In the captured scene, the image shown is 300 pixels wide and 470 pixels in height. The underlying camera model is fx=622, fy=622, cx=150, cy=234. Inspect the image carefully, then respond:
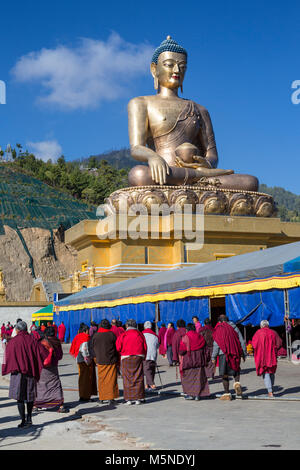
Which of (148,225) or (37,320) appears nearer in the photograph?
(148,225)

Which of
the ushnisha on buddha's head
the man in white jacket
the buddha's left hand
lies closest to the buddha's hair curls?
the ushnisha on buddha's head

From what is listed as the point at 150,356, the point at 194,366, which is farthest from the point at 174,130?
the point at 194,366

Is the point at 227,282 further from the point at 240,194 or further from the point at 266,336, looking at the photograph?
the point at 240,194

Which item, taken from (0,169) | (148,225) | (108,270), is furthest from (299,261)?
(0,169)

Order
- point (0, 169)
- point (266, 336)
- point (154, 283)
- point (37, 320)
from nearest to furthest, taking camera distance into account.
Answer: point (266, 336)
point (154, 283)
point (37, 320)
point (0, 169)

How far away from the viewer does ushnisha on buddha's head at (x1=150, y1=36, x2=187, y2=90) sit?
2633 cm

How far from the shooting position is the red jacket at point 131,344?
8195mm

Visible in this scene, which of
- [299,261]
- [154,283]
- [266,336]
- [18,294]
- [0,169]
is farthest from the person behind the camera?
[0,169]

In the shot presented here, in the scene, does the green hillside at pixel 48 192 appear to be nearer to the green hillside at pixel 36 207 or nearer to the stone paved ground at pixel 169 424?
the green hillside at pixel 36 207

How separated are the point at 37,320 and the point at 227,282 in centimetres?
Answer: 1549

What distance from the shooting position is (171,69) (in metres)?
26.4

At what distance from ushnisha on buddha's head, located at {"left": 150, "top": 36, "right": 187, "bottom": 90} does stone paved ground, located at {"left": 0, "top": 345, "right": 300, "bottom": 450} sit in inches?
758

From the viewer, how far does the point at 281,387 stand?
30.2ft
